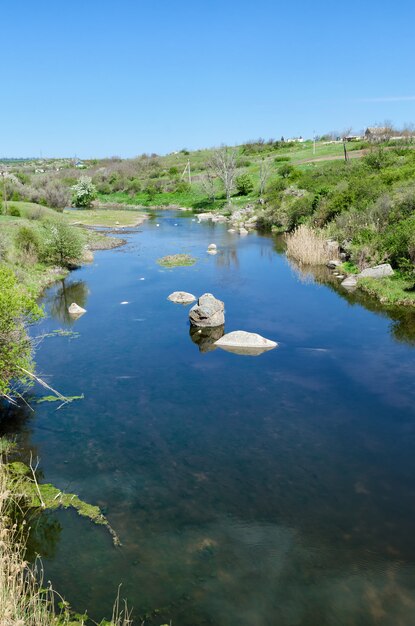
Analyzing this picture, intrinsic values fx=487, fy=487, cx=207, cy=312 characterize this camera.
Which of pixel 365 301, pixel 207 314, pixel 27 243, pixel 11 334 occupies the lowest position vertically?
pixel 365 301

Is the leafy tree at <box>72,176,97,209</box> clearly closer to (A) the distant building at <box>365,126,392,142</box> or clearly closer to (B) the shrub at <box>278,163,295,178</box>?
(B) the shrub at <box>278,163,295,178</box>

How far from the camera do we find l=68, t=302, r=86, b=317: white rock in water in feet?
106

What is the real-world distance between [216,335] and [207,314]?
1544 millimetres

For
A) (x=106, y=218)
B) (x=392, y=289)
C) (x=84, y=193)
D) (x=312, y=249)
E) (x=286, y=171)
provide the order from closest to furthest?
1. (x=392, y=289)
2. (x=312, y=249)
3. (x=106, y=218)
4. (x=286, y=171)
5. (x=84, y=193)

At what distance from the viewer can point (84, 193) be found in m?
101

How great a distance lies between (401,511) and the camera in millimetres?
13648

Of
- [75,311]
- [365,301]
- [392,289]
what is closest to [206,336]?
[75,311]

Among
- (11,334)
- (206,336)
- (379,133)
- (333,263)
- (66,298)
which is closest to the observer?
(11,334)

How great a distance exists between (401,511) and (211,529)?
5.36 meters

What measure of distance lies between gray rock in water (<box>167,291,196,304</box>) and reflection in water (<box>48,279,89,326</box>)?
6261 millimetres

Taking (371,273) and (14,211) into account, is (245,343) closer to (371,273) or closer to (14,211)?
(371,273)

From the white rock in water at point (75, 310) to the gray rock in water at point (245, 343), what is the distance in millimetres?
10981

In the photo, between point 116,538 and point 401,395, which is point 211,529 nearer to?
point 116,538

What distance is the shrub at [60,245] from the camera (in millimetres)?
44594
